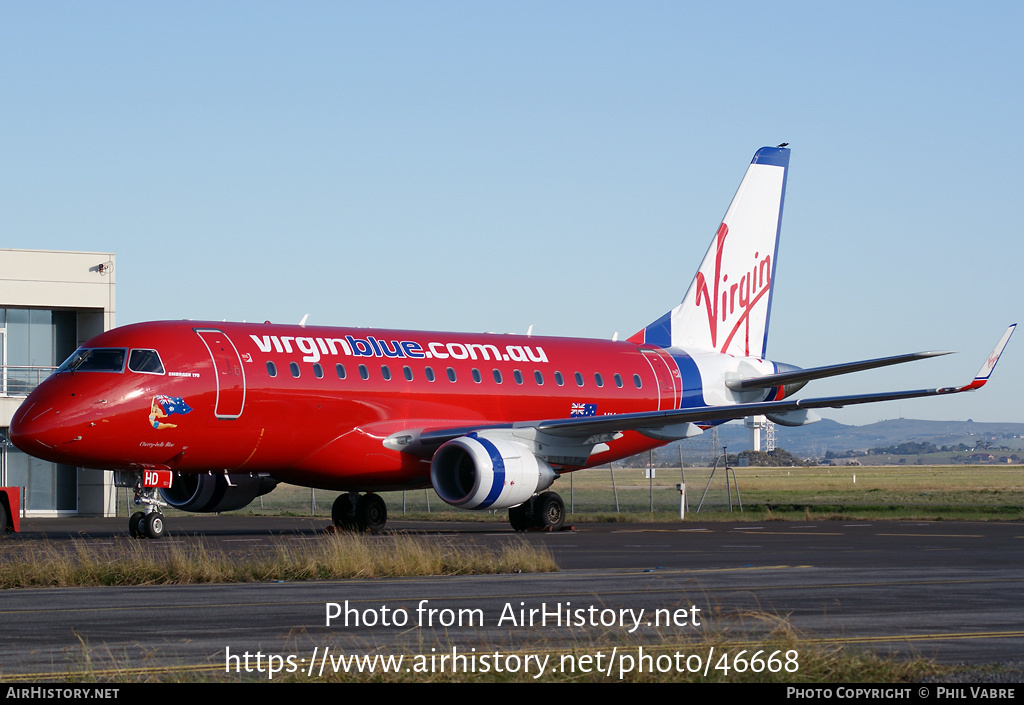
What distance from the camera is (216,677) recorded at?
9234 mm

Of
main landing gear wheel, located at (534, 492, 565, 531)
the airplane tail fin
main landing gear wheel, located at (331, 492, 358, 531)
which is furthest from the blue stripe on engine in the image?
the airplane tail fin

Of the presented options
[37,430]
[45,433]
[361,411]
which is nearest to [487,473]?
[361,411]

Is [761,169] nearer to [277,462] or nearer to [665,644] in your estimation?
[277,462]

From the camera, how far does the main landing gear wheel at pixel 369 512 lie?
1244 inches

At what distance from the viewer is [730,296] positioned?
130 ft

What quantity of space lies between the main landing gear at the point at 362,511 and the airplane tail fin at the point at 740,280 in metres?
9.88

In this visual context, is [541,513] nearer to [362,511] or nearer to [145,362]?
[362,511]

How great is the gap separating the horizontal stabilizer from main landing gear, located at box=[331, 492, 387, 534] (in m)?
10.4

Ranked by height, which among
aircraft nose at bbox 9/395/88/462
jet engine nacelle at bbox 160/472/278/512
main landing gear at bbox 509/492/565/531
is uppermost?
aircraft nose at bbox 9/395/88/462

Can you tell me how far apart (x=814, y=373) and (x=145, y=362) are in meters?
15.6

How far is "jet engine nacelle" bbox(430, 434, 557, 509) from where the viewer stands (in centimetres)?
2797

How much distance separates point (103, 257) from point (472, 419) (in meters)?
18.3

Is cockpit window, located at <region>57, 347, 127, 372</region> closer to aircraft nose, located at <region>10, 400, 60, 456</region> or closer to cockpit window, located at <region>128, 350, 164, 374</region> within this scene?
cockpit window, located at <region>128, 350, 164, 374</region>
